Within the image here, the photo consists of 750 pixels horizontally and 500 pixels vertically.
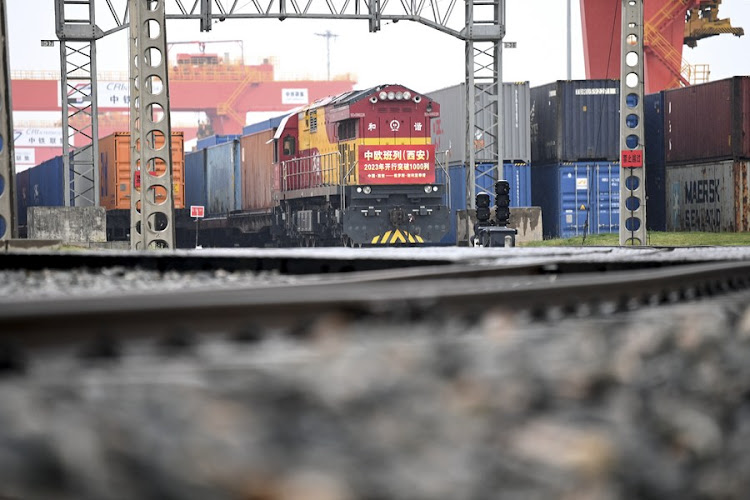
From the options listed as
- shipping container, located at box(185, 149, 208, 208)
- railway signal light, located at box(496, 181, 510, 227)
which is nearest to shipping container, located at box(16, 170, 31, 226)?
shipping container, located at box(185, 149, 208, 208)

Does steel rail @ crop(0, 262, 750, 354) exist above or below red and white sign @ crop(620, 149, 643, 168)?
below

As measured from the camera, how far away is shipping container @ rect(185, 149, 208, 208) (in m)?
39.7

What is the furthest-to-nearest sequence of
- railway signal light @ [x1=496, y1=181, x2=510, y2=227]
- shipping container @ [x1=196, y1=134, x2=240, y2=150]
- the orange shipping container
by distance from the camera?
shipping container @ [x1=196, y1=134, x2=240, y2=150], the orange shipping container, railway signal light @ [x1=496, y1=181, x2=510, y2=227]

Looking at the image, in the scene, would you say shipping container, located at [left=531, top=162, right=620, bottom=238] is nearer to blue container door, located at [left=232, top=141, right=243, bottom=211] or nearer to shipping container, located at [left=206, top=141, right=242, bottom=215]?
blue container door, located at [left=232, top=141, right=243, bottom=211]

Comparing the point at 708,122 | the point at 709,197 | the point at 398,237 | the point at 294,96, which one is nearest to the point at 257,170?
the point at 398,237

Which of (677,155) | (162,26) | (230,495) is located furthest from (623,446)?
(677,155)

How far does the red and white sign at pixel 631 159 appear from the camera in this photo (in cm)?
1980

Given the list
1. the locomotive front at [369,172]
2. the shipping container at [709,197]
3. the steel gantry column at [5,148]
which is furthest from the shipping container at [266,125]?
the steel gantry column at [5,148]

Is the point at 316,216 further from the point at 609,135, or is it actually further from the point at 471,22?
the point at 609,135

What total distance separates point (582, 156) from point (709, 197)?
431 cm

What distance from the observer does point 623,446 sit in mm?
824

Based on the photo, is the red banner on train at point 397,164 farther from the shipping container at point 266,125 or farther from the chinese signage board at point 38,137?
the chinese signage board at point 38,137

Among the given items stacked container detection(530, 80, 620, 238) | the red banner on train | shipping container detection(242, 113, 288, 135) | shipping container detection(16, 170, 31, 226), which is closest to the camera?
the red banner on train

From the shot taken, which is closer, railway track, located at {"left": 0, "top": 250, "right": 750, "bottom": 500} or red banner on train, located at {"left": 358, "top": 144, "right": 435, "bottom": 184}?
railway track, located at {"left": 0, "top": 250, "right": 750, "bottom": 500}
